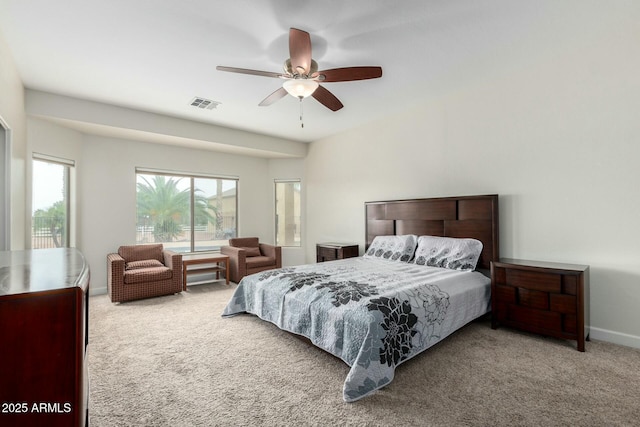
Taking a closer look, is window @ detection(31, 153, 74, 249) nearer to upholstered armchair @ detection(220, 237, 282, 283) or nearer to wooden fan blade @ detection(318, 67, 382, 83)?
upholstered armchair @ detection(220, 237, 282, 283)

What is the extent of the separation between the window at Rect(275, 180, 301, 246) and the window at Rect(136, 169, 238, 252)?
3.10 ft

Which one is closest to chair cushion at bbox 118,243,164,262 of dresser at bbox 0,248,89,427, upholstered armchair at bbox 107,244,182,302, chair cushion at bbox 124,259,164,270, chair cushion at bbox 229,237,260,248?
upholstered armchair at bbox 107,244,182,302

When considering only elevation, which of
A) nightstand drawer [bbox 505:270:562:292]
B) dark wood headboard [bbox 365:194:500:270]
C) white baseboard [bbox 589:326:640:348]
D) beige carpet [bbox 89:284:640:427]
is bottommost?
beige carpet [bbox 89:284:640:427]

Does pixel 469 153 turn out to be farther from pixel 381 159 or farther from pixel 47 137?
pixel 47 137

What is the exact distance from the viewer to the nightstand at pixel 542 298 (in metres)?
2.57

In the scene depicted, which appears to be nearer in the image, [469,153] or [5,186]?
[5,186]

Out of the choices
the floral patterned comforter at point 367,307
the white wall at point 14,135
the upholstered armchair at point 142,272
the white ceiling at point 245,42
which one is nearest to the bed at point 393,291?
the floral patterned comforter at point 367,307

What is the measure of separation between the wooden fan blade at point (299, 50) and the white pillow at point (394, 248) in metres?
2.54

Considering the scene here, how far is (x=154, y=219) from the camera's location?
532cm

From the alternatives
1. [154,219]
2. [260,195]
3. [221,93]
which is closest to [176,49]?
[221,93]

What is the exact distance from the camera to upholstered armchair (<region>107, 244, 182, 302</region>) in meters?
4.03

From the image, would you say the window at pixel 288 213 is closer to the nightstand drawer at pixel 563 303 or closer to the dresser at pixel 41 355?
the nightstand drawer at pixel 563 303

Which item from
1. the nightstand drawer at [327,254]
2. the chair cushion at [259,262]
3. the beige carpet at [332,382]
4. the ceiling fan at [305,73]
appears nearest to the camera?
the beige carpet at [332,382]

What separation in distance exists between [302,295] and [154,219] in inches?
153
